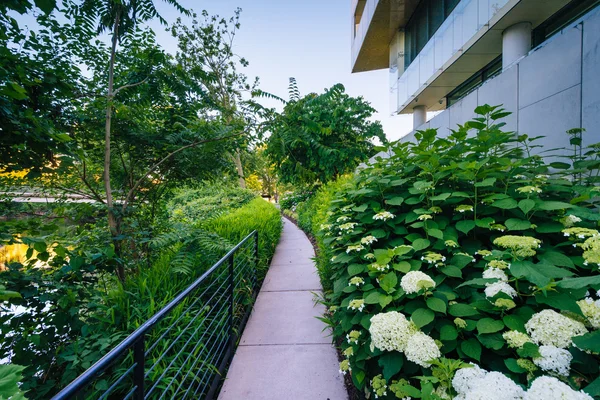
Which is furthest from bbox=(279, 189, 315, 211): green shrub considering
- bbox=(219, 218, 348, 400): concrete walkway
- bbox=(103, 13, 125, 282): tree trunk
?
bbox=(103, 13, 125, 282): tree trunk

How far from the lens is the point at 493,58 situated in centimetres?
588

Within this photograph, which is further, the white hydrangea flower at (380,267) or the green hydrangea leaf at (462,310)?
the white hydrangea flower at (380,267)

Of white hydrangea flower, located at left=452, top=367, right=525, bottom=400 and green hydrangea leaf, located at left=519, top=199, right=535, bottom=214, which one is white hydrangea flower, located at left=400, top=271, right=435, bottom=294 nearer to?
white hydrangea flower, located at left=452, top=367, right=525, bottom=400

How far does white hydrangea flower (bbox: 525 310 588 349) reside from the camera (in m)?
0.86

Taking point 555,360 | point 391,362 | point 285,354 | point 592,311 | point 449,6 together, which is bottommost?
point 285,354

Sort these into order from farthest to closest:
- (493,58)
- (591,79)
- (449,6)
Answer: (449,6)
(493,58)
(591,79)

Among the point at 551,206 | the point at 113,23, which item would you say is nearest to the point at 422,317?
the point at 551,206

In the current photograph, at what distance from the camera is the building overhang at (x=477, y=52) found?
4.36 meters

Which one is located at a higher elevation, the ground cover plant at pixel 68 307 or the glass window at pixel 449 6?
the glass window at pixel 449 6

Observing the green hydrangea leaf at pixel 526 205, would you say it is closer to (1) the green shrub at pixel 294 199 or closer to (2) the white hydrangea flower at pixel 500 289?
(2) the white hydrangea flower at pixel 500 289

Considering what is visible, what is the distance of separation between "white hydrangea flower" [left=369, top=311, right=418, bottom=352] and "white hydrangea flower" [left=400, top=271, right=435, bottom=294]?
14cm

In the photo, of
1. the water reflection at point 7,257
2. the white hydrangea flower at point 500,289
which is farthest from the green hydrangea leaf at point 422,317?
the water reflection at point 7,257

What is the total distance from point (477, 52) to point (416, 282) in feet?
22.9

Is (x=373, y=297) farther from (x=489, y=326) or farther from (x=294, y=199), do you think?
(x=294, y=199)
